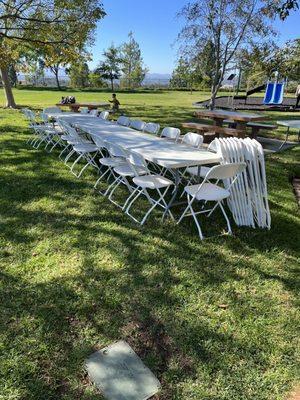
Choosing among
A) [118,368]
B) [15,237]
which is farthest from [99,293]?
[15,237]

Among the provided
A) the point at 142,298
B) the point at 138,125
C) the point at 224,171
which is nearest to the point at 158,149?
the point at 224,171

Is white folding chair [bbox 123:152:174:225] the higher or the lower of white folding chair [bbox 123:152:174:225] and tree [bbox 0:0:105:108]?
the lower

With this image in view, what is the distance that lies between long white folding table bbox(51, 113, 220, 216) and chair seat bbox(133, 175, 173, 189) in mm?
151

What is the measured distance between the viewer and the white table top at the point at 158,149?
3.80 metres

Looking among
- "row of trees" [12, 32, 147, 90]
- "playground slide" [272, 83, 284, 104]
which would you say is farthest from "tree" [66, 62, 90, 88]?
"playground slide" [272, 83, 284, 104]

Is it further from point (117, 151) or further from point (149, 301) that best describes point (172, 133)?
point (149, 301)

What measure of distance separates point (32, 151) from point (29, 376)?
573 centimetres

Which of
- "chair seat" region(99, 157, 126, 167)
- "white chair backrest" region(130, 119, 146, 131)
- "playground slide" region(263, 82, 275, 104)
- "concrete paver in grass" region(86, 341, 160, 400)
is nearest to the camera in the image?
"concrete paver in grass" region(86, 341, 160, 400)

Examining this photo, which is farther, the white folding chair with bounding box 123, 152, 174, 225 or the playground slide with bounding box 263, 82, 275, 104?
the playground slide with bounding box 263, 82, 275, 104

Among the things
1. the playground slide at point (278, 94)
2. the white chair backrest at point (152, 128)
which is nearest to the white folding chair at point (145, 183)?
the white chair backrest at point (152, 128)

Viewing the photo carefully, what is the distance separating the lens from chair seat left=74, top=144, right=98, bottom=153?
17.8ft

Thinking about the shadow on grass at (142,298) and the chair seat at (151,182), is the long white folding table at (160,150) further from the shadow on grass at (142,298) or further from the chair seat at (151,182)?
the shadow on grass at (142,298)

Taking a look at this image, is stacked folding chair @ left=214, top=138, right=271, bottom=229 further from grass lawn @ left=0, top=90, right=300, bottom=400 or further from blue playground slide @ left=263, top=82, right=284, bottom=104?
blue playground slide @ left=263, top=82, right=284, bottom=104

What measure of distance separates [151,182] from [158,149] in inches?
26.5
